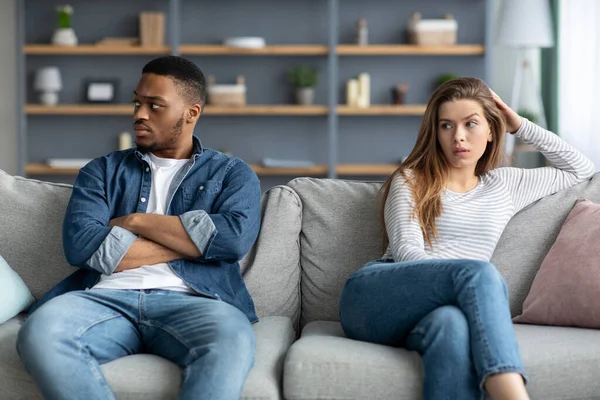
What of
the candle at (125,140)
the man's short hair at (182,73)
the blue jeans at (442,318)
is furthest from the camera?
the candle at (125,140)

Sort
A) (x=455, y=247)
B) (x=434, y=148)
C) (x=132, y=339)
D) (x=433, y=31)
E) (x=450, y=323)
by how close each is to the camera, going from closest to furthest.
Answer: (x=450, y=323), (x=132, y=339), (x=455, y=247), (x=434, y=148), (x=433, y=31)

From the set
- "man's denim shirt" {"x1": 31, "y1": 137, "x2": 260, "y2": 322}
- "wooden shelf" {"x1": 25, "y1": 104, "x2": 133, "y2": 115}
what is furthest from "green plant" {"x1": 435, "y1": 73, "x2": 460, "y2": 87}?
"man's denim shirt" {"x1": 31, "y1": 137, "x2": 260, "y2": 322}

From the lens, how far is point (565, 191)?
2.53m

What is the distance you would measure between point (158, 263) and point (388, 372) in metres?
0.70

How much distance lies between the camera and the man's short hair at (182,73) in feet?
7.86

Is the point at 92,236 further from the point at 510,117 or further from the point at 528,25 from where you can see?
the point at 528,25

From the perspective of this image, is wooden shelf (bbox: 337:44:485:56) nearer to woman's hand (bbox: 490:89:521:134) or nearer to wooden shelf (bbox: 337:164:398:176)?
wooden shelf (bbox: 337:164:398:176)

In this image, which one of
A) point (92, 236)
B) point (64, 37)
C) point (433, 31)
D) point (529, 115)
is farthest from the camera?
point (64, 37)

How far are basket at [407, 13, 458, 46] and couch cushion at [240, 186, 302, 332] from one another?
3348 millimetres

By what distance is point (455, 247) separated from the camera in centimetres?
229

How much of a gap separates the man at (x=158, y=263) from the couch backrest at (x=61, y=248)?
0.45ft

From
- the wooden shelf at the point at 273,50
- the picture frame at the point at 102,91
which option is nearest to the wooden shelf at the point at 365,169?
the wooden shelf at the point at 273,50

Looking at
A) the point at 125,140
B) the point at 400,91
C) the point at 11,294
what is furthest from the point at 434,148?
the point at 125,140

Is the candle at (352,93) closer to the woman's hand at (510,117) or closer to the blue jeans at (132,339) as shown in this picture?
the woman's hand at (510,117)
